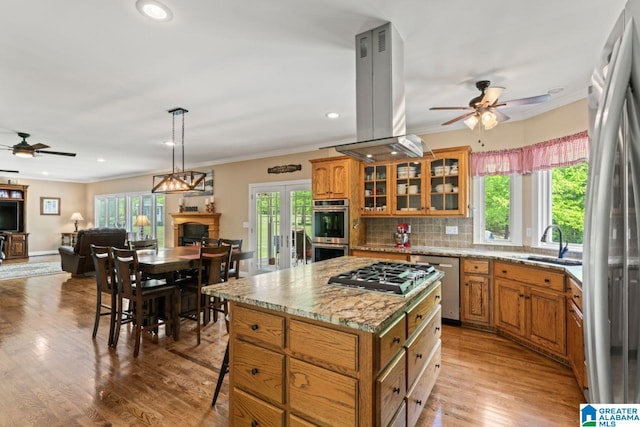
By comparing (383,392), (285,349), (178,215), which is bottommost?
(383,392)

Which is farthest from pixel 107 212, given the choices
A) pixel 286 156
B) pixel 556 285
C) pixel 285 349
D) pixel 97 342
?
pixel 556 285

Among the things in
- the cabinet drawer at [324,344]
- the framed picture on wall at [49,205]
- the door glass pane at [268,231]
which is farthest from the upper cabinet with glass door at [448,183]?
the framed picture on wall at [49,205]

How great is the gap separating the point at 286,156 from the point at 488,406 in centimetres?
514

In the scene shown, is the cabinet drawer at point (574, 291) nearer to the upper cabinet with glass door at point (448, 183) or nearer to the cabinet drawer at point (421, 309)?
the cabinet drawer at point (421, 309)

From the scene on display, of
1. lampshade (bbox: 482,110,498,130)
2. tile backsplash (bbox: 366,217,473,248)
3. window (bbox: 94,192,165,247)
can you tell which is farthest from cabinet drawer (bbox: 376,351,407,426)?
window (bbox: 94,192,165,247)

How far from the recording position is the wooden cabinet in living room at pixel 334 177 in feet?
15.9

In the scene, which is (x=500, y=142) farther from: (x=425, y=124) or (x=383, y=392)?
(x=383, y=392)

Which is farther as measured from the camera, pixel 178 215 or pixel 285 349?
pixel 178 215

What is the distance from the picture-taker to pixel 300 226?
615 cm

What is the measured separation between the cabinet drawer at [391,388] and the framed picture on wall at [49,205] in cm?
1314

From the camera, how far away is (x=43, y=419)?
2.21 metres

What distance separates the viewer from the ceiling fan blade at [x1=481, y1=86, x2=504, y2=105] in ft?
9.26

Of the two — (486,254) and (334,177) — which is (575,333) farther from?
(334,177)

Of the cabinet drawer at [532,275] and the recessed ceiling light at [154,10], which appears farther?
the cabinet drawer at [532,275]
